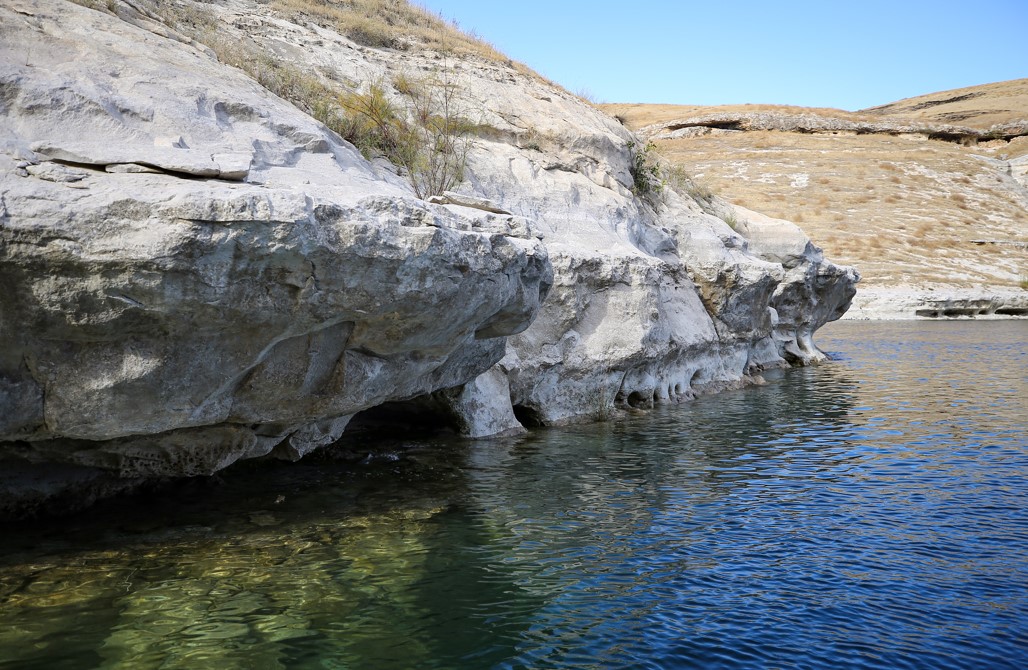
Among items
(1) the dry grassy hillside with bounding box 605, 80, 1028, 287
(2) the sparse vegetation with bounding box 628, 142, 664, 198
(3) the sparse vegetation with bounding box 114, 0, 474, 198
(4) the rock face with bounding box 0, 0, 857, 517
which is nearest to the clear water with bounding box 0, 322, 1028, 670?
(4) the rock face with bounding box 0, 0, 857, 517

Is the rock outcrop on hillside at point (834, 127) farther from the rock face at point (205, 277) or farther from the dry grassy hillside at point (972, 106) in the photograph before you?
the rock face at point (205, 277)

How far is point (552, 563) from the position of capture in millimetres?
8367

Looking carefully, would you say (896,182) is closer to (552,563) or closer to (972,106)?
(972,106)

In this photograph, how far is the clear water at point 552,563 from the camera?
6.51 metres

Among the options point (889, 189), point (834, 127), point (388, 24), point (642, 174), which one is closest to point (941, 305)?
point (889, 189)

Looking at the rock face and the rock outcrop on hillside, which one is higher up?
the rock outcrop on hillside

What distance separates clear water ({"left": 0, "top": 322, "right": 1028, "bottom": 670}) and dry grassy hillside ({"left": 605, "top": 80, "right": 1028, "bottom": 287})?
39.1 m

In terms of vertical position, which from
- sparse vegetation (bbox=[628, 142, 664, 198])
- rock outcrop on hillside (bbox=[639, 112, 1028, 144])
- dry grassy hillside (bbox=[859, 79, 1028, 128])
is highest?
dry grassy hillside (bbox=[859, 79, 1028, 128])

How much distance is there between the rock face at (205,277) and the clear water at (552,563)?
112cm

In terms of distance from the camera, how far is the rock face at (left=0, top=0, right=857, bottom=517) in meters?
6.82

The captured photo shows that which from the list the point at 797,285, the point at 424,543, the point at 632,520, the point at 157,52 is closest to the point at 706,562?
the point at 632,520

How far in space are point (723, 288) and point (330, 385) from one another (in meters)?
13.0

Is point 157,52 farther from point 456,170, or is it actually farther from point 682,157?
point 682,157

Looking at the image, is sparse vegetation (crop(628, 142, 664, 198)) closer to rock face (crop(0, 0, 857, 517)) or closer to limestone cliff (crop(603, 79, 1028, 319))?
rock face (crop(0, 0, 857, 517))
